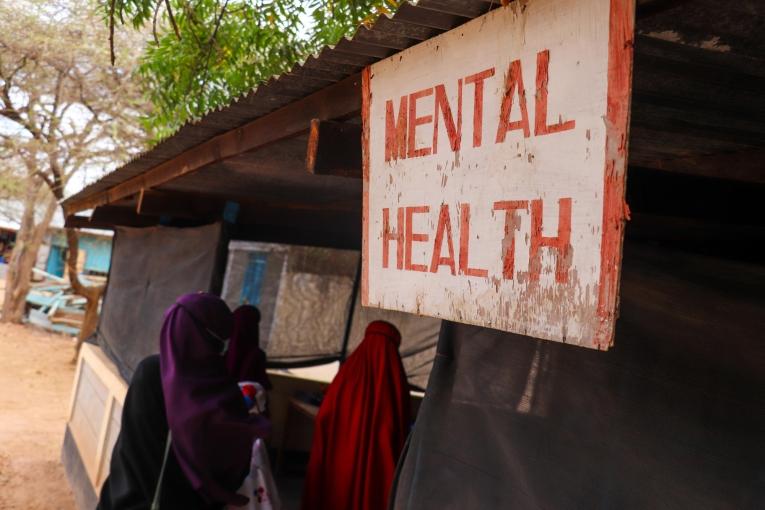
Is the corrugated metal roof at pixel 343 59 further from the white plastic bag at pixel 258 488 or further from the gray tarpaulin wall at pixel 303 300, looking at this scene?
the gray tarpaulin wall at pixel 303 300

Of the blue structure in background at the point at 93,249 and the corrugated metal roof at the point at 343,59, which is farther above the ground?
the corrugated metal roof at the point at 343,59

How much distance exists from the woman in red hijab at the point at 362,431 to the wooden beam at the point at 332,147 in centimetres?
209

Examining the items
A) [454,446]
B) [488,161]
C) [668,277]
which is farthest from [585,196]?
[454,446]

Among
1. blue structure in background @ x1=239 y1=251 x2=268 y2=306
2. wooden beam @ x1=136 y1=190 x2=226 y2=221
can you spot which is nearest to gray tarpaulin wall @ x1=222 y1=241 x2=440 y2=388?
blue structure in background @ x1=239 y1=251 x2=268 y2=306

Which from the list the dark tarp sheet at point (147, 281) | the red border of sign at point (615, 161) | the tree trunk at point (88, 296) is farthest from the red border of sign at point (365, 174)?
the tree trunk at point (88, 296)

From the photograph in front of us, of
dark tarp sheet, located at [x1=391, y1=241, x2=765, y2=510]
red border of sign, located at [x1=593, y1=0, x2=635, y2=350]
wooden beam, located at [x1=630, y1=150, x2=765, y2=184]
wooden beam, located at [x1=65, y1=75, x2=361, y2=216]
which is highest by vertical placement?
wooden beam, located at [x1=65, y1=75, x2=361, y2=216]

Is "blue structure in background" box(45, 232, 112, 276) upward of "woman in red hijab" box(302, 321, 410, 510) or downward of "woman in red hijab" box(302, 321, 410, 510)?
upward

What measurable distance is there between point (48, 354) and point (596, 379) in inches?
644

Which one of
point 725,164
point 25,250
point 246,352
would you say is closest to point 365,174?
point 725,164

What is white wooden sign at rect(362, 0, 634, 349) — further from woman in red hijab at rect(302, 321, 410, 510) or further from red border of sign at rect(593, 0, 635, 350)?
woman in red hijab at rect(302, 321, 410, 510)

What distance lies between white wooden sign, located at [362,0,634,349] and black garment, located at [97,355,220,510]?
1.81m

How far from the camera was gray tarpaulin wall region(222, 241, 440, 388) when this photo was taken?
714cm

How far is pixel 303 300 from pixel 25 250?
13407 millimetres

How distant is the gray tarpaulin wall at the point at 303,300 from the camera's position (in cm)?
714
